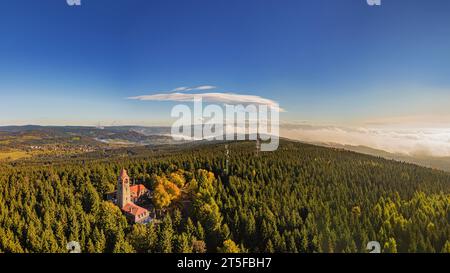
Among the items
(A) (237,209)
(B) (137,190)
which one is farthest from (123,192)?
(A) (237,209)

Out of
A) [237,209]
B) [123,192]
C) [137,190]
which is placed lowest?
[237,209]

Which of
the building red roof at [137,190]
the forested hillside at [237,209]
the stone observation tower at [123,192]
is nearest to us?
the forested hillside at [237,209]

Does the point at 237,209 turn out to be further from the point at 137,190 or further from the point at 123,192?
the point at 137,190

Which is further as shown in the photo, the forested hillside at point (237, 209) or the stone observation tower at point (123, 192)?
the stone observation tower at point (123, 192)

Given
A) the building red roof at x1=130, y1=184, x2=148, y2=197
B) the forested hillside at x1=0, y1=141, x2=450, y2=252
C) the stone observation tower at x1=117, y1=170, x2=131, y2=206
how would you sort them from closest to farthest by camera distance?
the forested hillside at x1=0, y1=141, x2=450, y2=252 < the stone observation tower at x1=117, y1=170, x2=131, y2=206 < the building red roof at x1=130, y1=184, x2=148, y2=197

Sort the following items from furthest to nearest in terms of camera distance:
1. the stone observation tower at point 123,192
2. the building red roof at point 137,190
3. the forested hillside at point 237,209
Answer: the building red roof at point 137,190, the stone observation tower at point 123,192, the forested hillside at point 237,209

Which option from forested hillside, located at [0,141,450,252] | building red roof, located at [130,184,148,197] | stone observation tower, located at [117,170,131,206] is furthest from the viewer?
building red roof, located at [130,184,148,197]

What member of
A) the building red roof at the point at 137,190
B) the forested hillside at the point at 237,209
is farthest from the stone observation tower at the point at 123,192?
the building red roof at the point at 137,190

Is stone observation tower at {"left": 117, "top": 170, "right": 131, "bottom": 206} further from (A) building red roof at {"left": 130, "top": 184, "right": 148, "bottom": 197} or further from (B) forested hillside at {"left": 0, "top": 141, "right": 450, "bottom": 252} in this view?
(A) building red roof at {"left": 130, "top": 184, "right": 148, "bottom": 197}

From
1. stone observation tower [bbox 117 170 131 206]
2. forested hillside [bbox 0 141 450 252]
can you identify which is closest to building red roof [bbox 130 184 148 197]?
forested hillside [bbox 0 141 450 252]

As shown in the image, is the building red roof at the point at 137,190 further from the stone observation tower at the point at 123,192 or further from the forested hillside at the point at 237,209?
the stone observation tower at the point at 123,192
